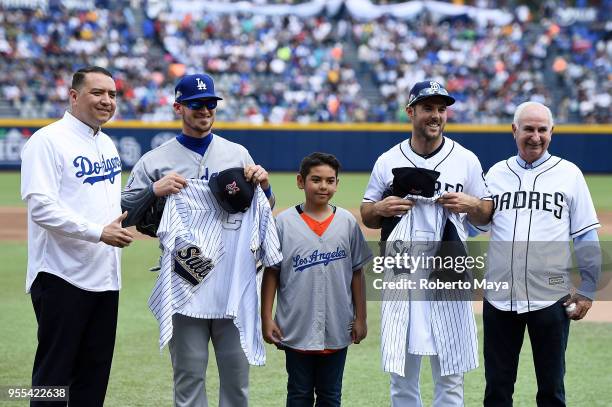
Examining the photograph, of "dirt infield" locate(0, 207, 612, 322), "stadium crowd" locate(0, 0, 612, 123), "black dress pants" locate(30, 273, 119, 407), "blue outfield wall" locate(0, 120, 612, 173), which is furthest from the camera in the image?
"stadium crowd" locate(0, 0, 612, 123)

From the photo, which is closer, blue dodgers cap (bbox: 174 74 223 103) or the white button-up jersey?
the white button-up jersey

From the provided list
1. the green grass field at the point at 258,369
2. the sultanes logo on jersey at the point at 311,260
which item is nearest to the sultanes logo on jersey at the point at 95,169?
the sultanes logo on jersey at the point at 311,260

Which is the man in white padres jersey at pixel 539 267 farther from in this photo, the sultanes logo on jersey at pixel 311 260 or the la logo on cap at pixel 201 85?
the la logo on cap at pixel 201 85

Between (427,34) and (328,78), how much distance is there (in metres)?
4.76

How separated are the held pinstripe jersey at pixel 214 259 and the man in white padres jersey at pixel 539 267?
1.27 metres

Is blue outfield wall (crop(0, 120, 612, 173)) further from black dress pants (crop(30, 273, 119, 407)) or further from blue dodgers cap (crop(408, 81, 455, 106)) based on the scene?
black dress pants (crop(30, 273, 119, 407))

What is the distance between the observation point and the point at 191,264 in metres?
4.64

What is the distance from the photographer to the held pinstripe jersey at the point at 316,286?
4.74 meters

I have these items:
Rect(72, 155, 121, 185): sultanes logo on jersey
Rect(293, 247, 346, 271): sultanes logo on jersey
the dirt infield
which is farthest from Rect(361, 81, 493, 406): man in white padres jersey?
the dirt infield

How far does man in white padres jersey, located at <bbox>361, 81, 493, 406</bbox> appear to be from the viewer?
15.8 feet

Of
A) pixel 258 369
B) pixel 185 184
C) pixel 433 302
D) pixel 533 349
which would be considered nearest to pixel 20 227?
pixel 258 369

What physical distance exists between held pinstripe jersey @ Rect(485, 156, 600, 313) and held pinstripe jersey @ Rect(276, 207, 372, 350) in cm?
82

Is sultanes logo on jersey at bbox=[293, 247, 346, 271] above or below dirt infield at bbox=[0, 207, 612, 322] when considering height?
below

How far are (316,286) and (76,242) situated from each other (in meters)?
1.28
